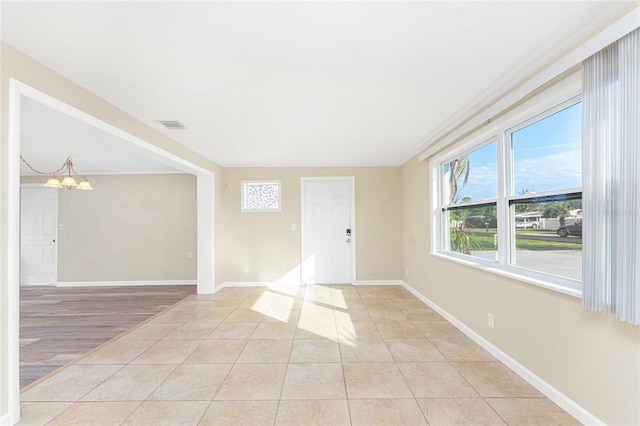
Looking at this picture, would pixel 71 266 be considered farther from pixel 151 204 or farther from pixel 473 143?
pixel 473 143

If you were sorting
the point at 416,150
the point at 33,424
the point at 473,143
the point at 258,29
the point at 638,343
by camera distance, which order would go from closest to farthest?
the point at 638,343 → the point at 258,29 → the point at 33,424 → the point at 473,143 → the point at 416,150

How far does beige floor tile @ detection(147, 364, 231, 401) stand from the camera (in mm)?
2137

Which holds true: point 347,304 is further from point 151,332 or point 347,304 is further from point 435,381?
point 151,332

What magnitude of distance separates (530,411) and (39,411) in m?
3.27

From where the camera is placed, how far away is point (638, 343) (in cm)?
149

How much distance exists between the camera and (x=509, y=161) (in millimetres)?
2631

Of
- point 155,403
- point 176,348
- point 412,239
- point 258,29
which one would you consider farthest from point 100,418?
point 412,239

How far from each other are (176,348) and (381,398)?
2.08 meters

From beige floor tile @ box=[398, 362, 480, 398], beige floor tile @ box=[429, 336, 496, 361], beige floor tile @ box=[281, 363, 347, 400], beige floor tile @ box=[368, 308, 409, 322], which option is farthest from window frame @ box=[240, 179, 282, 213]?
beige floor tile @ box=[398, 362, 480, 398]

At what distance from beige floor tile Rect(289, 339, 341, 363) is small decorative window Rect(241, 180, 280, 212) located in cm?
311

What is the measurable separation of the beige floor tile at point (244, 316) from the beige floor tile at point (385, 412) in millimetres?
2056

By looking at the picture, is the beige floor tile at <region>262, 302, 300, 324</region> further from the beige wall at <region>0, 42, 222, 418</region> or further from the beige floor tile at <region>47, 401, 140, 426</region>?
the beige wall at <region>0, 42, 222, 418</region>

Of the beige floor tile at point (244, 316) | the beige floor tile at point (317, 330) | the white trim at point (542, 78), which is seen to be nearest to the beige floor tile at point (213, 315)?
the beige floor tile at point (244, 316)

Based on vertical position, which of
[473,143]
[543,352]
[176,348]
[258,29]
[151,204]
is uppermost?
[258,29]
